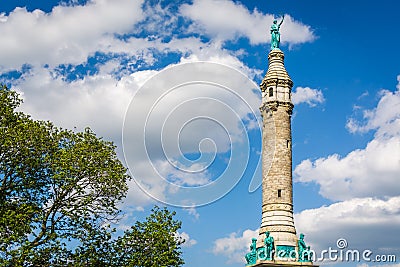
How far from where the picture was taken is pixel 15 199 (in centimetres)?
3797

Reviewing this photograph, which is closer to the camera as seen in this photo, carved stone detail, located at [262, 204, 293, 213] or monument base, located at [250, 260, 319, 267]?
monument base, located at [250, 260, 319, 267]

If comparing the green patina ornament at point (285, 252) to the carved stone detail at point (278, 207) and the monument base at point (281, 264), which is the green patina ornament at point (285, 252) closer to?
the monument base at point (281, 264)

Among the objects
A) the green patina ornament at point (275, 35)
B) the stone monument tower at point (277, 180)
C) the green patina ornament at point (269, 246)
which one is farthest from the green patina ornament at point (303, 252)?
the green patina ornament at point (275, 35)

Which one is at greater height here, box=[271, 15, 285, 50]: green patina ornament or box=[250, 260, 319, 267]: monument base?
box=[271, 15, 285, 50]: green patina ornament

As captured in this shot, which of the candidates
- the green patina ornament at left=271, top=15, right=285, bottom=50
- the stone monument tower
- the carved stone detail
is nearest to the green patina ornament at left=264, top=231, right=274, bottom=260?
the stone monument tower

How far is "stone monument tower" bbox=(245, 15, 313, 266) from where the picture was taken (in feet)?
175

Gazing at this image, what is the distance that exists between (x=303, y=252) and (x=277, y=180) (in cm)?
749

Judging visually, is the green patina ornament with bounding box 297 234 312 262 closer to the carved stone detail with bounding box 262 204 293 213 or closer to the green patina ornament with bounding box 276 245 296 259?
the green patina ornament with bounding box 276 245 296 259

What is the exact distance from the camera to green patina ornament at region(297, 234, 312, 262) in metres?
53.4

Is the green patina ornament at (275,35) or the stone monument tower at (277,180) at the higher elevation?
the green patina ornament at (275,35)

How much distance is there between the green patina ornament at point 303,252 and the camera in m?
53.4

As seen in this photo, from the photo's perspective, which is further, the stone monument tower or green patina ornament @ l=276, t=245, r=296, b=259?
the stone monument tower

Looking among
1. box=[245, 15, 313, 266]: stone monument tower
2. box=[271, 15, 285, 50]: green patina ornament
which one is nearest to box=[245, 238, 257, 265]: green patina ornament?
box=[245, 15, 313, 266]: stone monument tower

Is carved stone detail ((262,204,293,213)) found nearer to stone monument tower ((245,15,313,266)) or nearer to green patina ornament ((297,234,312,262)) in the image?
stone monument tower ((245,15,313,266))
